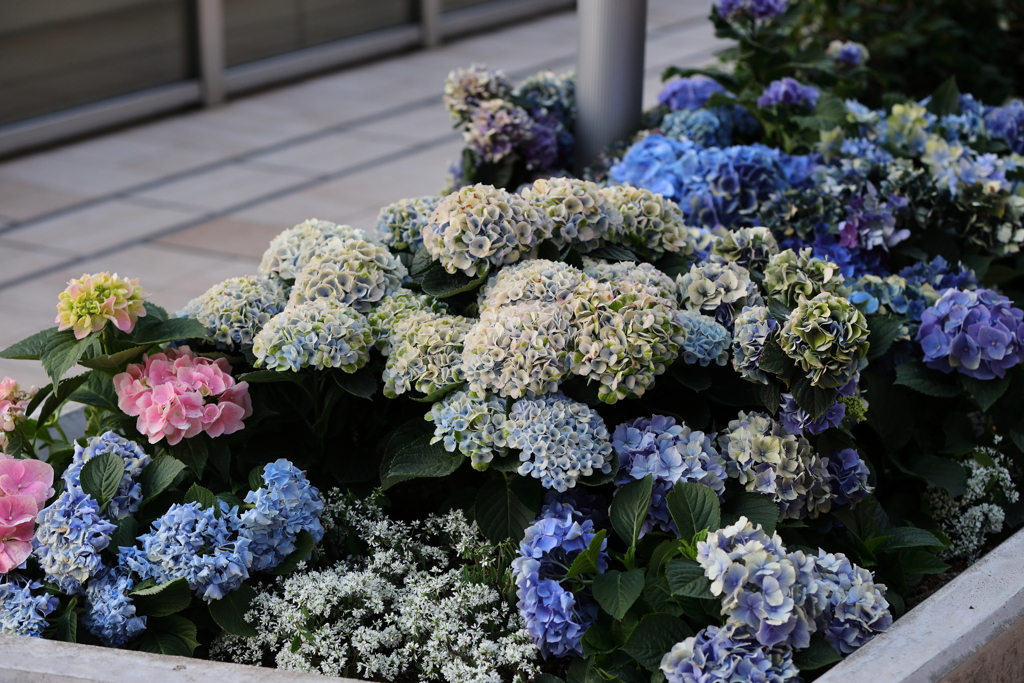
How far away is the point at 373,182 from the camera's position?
4926mm

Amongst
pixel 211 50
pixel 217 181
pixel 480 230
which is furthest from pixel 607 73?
pixel 211 50

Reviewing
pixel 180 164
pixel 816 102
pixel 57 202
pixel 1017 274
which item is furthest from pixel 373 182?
pixel 1017 274

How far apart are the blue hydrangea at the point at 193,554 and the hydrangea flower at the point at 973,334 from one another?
1284 mm

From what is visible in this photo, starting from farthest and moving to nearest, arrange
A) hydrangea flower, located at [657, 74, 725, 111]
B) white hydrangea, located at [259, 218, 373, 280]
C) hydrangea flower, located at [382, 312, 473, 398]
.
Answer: hydrangea flower, located at [657, 74, 725, 111] → white hydrangea, located at [259, 218, 373, 280] → hydrangea flower, located at [382, 312, 473, 398]

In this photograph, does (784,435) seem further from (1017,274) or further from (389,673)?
(1017,274)

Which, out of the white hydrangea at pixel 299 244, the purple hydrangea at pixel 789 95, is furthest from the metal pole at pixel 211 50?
the white hydrangea at pixel 299 244

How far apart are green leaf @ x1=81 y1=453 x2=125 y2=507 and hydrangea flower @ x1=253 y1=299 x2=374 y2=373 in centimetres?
27

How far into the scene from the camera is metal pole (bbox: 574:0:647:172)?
3047 mm

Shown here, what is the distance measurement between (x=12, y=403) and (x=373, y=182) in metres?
3.07

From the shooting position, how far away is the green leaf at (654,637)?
5.11 ft

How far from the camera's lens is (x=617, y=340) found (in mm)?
1722

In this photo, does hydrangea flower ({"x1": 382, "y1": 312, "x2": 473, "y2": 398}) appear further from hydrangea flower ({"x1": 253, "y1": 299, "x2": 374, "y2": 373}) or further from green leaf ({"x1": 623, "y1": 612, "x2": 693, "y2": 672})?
green leaf ({"x1": 623, "y1": 612, "x2": 693, "y2": 672})

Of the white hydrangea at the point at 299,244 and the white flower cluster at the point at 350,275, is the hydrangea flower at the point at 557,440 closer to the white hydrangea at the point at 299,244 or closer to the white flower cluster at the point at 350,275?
the white flower cluster at the point at 350,275

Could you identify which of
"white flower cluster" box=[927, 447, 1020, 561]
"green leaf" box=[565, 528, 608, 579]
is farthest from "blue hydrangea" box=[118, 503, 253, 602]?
"white flower cluster" box=[927, 447, 1020, 561]
